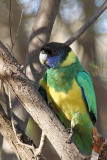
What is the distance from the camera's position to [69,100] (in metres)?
2.26

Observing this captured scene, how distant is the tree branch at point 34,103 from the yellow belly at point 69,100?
37 cm

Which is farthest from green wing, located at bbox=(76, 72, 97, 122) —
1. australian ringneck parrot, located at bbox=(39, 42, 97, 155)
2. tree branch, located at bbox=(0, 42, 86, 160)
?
tree branch, located at bbox=(0, 42, 86, 160)

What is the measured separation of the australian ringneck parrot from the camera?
7.45ft

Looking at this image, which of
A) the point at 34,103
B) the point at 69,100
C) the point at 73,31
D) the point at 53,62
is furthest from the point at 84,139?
the point at 73,31

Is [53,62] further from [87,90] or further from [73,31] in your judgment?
[73,31]

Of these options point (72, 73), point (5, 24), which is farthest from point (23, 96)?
point (5, 24)

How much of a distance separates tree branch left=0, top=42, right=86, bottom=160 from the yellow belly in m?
A: 0.37

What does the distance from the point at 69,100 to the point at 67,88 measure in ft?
0.32

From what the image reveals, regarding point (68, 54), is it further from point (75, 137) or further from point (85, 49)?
point (85, 49)

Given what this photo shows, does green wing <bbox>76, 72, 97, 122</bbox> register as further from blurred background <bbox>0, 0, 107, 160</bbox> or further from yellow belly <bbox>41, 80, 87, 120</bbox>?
blurred background <bbox>0, 0, 107, 160</bbox>

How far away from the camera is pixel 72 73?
91.6 inches

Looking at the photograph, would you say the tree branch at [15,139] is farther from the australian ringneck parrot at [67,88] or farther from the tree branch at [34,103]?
the australian ringneck parrot at [67,88]

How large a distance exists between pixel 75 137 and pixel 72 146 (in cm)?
58

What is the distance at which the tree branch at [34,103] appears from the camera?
173 cm
